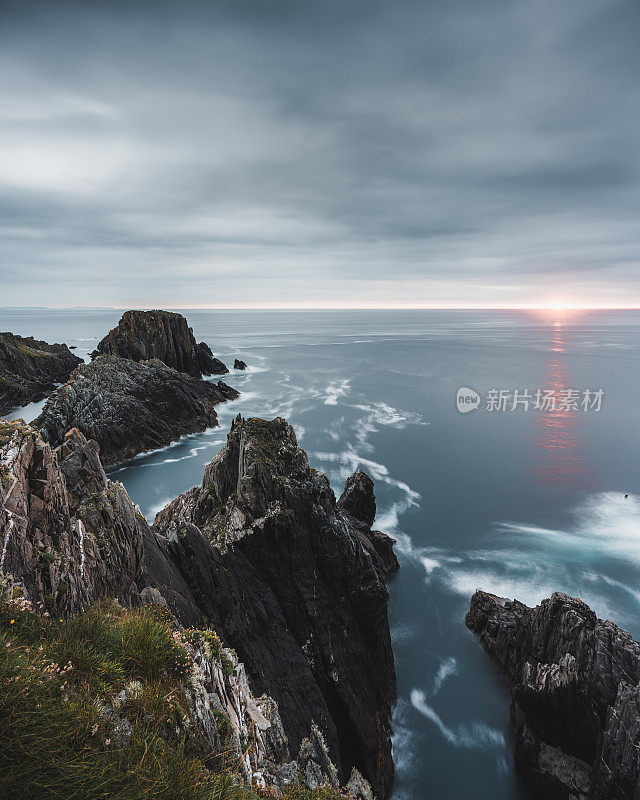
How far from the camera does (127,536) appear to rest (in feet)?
48.1

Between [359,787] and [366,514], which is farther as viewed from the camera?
[366,514]

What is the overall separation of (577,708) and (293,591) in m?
15.0

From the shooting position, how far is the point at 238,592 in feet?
64.6

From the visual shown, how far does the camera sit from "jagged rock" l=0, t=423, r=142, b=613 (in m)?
9.60

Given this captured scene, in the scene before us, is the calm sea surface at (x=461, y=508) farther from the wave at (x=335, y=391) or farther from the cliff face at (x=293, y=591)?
the cliff face at (x=293, y=591)

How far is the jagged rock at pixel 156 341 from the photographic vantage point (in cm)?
9754

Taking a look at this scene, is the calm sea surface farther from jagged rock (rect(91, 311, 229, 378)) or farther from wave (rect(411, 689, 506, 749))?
jagged rock (rect(91, 311, 229, 378))

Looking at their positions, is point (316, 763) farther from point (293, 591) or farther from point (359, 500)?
point (359, 500)

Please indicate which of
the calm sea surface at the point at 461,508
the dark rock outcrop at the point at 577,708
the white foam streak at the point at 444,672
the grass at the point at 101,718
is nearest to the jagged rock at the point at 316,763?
the grass at the point at 101,718

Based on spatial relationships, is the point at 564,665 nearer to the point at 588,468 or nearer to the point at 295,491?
the point at 295,491

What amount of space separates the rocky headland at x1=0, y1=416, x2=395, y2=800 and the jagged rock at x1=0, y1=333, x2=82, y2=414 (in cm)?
7759

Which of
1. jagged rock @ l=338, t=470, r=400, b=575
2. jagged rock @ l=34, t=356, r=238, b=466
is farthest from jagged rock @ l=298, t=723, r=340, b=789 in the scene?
jagged rock @ l=34, t=356, r=238, b=466

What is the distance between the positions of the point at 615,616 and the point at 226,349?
180 m

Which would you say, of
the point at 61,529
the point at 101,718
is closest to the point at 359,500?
the point at 61,529
